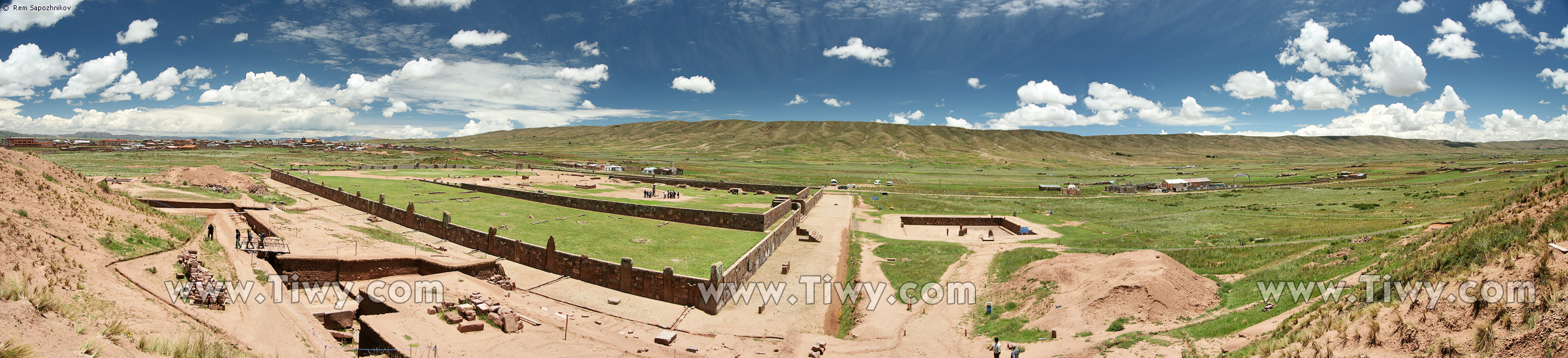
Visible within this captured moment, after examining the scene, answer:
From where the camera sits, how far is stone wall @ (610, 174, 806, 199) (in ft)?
202

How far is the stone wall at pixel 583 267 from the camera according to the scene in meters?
19.9

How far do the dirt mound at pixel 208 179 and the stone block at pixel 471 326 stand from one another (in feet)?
140

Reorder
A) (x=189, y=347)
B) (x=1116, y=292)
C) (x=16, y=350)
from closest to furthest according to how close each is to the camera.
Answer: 1. (x=16, y=350)
2. (x=189, y=347)
3. (x=1116, y=292)

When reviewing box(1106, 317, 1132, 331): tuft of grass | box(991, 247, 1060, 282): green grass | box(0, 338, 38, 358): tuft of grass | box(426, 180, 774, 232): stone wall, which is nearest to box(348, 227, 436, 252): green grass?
box(426, 180, 774, 232): stone wall

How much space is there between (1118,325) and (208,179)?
61.2 meters

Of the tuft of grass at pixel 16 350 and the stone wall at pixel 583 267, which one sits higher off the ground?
the tuft of grass at pixel 16 350

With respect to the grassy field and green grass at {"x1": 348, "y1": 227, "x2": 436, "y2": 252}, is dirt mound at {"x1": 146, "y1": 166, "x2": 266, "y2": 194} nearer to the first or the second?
the grassy field

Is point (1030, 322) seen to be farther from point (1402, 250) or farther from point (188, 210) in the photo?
point (188, 210)

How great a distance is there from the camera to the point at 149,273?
43.8 feet

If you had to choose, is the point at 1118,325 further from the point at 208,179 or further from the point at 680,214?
the point at 208,179

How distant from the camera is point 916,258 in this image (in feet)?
92.8

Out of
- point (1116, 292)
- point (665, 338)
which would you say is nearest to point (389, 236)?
point (665, 338)

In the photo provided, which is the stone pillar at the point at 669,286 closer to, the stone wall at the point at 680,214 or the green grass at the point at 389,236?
the green grass at the point at 389,236

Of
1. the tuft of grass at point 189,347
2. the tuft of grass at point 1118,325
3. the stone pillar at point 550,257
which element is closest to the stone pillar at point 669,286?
the stone pillar at point 550,257
